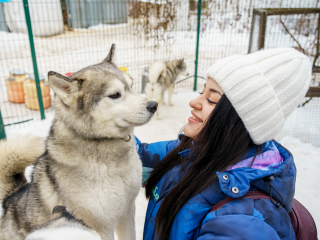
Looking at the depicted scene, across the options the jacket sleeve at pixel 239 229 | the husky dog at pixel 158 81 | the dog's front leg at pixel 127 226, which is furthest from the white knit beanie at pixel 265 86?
the husky dog at pixel 158 81

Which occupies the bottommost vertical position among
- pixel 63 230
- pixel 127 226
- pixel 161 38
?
→ pixel 127 226

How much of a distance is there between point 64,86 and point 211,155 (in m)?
0.96

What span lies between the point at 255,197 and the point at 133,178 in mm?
849

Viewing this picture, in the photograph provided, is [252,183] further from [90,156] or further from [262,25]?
[262,25]

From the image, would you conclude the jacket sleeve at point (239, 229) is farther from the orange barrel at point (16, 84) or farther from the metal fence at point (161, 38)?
the orange barrel at point (16, 84)

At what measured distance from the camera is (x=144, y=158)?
1.80 meters

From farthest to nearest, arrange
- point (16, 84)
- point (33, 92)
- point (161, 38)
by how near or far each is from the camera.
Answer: point (161, 38), point (16, 84), point (33, 92)

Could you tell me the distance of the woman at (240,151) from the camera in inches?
38.0

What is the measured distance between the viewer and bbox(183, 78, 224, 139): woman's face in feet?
3.93

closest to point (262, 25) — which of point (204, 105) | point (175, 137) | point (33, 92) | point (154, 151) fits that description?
point (175, 137)

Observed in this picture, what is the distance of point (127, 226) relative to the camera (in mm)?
1886

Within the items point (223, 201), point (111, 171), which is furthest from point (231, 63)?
point (111, 171)

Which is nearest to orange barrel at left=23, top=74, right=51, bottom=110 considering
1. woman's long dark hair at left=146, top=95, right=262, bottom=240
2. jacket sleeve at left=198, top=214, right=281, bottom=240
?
woman's long dark hair at left=146, top=95, right=262, bottom=240

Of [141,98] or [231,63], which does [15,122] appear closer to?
[141,98]
